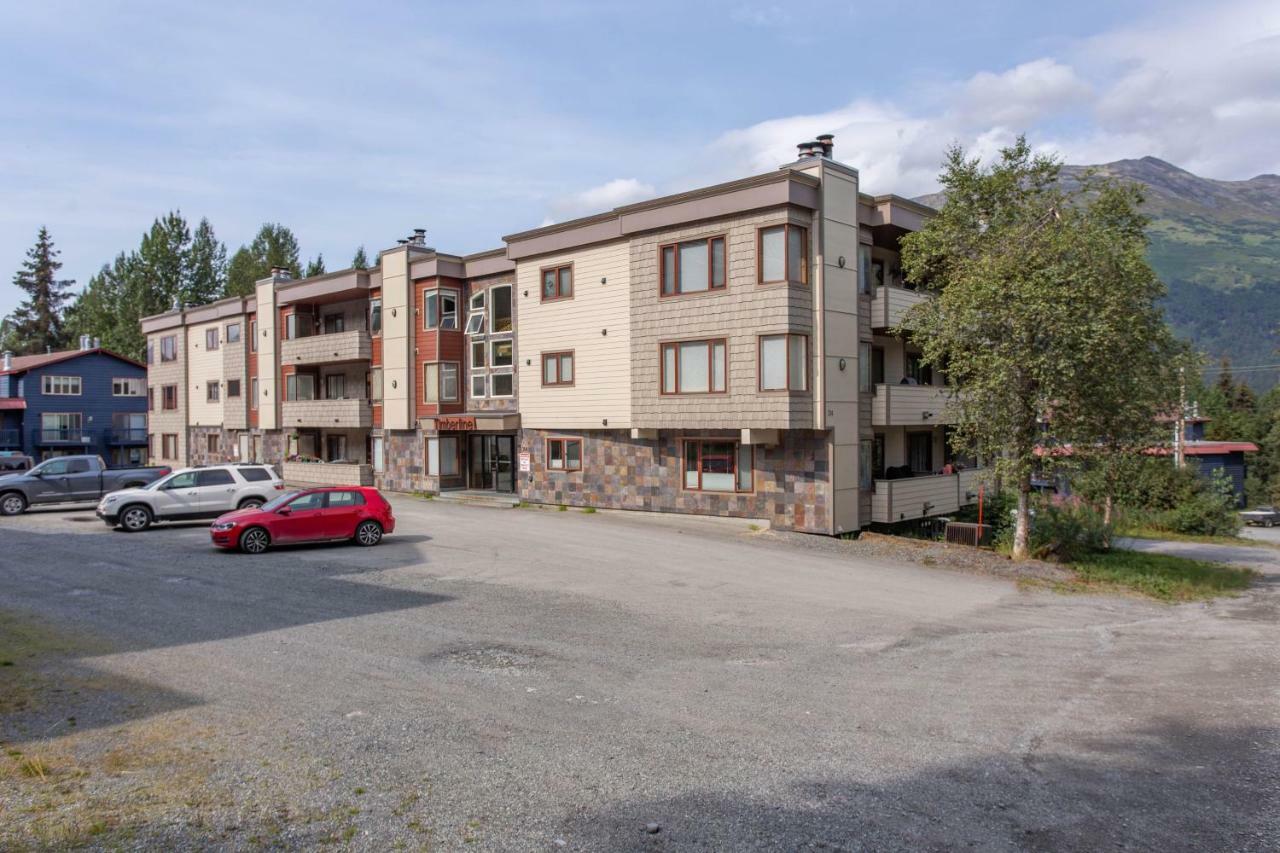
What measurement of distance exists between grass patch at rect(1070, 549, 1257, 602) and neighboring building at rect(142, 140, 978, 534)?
5610 millimetres

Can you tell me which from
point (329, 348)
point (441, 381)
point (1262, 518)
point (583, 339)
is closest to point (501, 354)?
point (441, 381)

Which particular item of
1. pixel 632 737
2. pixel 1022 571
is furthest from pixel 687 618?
pixel 1022 571

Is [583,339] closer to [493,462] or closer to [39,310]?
[493,462]

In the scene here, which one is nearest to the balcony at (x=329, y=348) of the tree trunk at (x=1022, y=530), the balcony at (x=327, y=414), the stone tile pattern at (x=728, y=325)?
the balcony at (x=327, y=414)

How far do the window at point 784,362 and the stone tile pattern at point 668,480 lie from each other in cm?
165

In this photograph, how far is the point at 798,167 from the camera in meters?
23.9

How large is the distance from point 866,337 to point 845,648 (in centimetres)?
1501

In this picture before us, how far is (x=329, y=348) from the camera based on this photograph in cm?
3909

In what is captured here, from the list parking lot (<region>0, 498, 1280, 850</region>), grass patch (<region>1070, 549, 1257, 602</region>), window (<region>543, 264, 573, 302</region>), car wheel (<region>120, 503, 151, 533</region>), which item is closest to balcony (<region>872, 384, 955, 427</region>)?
grass patch (<region>1070, 549, 1257, 602</region>)

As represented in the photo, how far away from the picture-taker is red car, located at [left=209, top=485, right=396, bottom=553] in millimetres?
19156

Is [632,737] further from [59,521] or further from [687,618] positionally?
[59,521]

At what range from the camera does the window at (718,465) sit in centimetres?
2530

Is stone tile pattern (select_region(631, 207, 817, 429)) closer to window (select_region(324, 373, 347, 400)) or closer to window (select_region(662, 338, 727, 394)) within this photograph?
window (select_region(662, 338, 727, 394))

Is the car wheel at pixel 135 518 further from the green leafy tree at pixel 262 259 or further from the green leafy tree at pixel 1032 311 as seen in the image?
the green leafy tree at pixel 262 259
